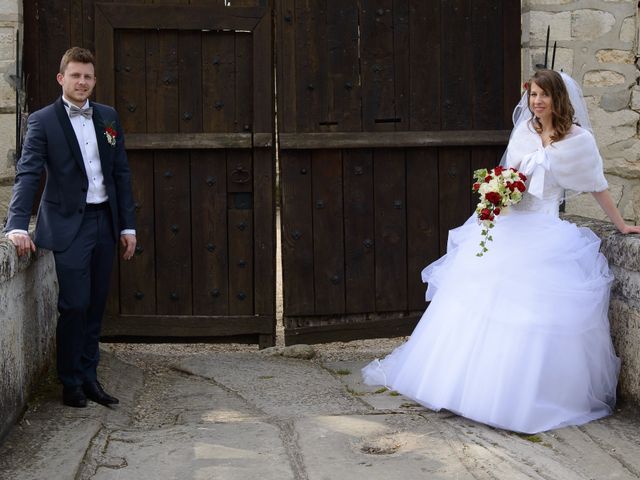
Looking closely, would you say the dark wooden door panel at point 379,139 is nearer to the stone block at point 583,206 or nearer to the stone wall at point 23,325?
the stone block at point 583,206

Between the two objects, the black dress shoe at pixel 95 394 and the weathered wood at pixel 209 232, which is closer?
the black dress shoe at pixel 95 394

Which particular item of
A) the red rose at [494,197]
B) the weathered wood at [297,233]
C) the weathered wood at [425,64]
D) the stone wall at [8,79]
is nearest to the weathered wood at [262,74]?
the weathered wood at [297,233]

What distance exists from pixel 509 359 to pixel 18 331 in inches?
82.1

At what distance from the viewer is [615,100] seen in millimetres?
5809

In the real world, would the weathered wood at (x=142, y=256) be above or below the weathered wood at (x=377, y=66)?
below

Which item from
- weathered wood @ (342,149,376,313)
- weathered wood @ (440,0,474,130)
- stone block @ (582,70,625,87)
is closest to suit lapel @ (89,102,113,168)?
weathered wood @ (342,149,376,313)

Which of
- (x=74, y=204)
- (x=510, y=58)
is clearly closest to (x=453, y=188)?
(x=510, y=58)

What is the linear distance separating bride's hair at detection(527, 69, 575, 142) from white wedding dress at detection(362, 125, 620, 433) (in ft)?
0.18

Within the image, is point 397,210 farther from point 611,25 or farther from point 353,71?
point 611,25

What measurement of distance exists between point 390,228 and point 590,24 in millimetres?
1643

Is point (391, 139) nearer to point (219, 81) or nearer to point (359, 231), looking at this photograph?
point (359, 231)

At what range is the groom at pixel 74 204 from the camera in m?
4.42

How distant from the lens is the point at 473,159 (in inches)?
241

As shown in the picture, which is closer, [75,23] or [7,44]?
[7,44]
